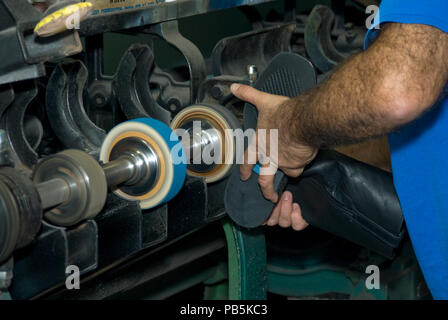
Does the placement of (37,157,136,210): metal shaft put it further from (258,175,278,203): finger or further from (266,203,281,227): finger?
(266,203,281,227): finger

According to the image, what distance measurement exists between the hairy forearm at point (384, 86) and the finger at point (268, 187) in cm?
20

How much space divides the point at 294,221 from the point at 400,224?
268 mm

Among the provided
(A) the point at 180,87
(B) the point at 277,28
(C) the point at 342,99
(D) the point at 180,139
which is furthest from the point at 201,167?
(B) the point at 277,28

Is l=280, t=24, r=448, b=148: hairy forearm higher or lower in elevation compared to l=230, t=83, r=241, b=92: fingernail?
lower

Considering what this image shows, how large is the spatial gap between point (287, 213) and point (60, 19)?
695mm

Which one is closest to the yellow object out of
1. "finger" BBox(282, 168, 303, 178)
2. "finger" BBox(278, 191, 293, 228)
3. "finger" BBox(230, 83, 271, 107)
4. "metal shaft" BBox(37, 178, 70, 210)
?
"metal shaft" BBox(37, 178, 70, 210)

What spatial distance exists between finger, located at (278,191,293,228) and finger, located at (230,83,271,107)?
0.25m

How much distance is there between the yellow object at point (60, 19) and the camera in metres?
0.78

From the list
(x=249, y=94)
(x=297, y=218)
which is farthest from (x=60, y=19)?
(x=297, y=218)

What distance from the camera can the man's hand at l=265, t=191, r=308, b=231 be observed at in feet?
4.17

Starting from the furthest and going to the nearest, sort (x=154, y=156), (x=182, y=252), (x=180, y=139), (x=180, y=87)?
1. (x=182, y=252)
2. (x=180, y=87)
3. (x=180, y=139)
4. (x=154, y=156)

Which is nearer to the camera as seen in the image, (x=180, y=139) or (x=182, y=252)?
(x=180, y=139)
